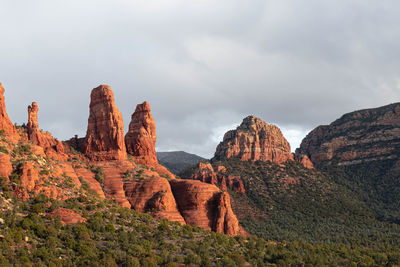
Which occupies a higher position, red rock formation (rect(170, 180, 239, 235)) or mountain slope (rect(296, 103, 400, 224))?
mountain slope (rect(296, 103, 400, 224))

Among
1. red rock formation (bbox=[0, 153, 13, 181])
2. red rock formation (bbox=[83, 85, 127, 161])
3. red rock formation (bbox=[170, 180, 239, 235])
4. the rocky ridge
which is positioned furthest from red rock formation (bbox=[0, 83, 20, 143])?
red rock formation (bbox=[170, 180, 239, 235])

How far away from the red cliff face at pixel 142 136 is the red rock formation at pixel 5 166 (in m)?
32.2

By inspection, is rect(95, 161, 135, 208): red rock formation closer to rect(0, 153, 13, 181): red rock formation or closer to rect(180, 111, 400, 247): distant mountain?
rect(0, 153, 13, 181): red rock formation

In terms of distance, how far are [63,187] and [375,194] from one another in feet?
440

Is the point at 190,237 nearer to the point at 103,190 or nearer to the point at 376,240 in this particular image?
the point at 103,190

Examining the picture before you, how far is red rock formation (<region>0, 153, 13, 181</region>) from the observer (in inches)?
1775

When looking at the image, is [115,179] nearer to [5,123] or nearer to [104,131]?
[104,131]

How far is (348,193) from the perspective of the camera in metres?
145

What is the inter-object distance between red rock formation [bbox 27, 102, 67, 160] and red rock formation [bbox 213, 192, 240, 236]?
96.3ft

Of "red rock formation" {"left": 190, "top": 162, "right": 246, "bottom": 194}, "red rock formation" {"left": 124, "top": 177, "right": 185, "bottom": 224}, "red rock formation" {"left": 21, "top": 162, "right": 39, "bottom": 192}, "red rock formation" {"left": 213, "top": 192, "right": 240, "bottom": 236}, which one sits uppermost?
"red rock formation" {"left": 190, "top": 162, "right": 246, "bottom": 194}

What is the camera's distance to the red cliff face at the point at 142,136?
78500 millimetres

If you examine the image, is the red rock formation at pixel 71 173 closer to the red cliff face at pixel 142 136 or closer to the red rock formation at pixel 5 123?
the red rock formation at pixel 5 123

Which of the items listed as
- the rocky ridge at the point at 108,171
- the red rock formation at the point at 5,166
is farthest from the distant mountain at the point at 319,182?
the red rock formation at the point at 5,166

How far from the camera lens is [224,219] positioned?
216 ft
